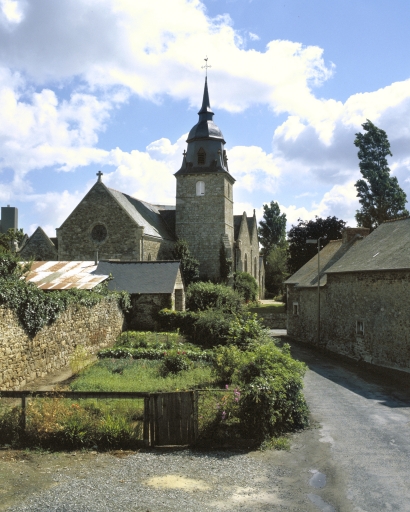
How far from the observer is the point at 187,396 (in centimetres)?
1002

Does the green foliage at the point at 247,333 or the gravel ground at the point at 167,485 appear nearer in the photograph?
the gravel ground at the point at 167,485

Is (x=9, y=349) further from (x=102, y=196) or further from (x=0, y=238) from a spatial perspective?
(x=102, y=196)

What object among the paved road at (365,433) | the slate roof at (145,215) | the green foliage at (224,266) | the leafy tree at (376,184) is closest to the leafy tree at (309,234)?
the leafy tree at (376,184)

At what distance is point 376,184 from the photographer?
44219mm

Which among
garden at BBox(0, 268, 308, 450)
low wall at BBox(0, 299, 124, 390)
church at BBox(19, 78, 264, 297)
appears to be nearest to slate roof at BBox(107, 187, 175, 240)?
church at BBox(19, 78, 264, 297)

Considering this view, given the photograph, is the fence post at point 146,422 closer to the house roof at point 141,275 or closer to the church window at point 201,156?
the house roof at point 141,275

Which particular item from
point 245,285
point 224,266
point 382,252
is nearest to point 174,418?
point 382,252

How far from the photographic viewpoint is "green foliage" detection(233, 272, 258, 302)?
46.0m

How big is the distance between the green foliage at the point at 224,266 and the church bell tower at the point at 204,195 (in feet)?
1.90

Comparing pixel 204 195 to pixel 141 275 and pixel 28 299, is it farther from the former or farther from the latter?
pixel 28 299

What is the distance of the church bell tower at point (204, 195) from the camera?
4569 cm

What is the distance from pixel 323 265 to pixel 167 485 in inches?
1003

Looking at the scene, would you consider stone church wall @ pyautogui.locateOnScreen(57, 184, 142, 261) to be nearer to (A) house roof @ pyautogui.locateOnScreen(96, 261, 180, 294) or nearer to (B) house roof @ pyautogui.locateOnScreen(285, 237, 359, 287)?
(A) house roof @ pyautogui.locateOnScreen(96, 261, 180, 294)

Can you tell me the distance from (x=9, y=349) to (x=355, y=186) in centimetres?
3805
